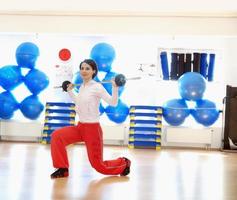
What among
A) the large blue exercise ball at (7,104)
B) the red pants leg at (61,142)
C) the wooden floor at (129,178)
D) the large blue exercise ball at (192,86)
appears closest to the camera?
the wooden floor at (129,178)

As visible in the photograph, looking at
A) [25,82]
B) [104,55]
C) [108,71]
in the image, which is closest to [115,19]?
[104,55]

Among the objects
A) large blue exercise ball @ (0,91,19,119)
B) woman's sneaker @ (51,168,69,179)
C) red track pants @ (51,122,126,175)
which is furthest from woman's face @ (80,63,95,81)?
large blue exercise ball @ (0,91,19,119)

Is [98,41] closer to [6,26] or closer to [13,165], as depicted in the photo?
[6,26]

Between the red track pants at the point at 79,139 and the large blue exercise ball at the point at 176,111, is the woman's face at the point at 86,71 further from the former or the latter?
the large blue exercise ball at the point at 176,111

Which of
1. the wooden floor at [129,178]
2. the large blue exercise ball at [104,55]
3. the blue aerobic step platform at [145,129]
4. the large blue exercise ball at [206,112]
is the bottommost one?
the wooden floor at [129,178]

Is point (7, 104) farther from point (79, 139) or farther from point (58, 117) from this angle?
point (79, 139)

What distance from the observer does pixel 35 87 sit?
6336mm

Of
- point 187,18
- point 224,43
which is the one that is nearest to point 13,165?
point 187,18

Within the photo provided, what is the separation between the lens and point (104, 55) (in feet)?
20.3

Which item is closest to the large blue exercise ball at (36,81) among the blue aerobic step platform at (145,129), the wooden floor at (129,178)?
the wooden floor at (129,178)

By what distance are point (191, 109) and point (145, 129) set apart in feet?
2.89

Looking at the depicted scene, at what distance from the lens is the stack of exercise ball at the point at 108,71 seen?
244 inches

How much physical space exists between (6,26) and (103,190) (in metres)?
4.22

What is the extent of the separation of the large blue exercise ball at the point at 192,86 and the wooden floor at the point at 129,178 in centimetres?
96
